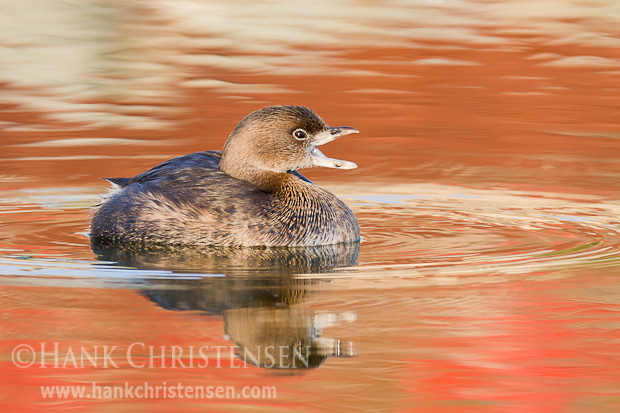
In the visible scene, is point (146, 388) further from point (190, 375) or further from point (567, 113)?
point (567, 113)

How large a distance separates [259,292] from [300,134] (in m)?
2.08

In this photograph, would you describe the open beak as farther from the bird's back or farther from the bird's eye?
the bird's back

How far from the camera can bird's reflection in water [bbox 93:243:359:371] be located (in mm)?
5656

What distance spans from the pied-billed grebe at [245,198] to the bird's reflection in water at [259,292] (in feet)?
0.41

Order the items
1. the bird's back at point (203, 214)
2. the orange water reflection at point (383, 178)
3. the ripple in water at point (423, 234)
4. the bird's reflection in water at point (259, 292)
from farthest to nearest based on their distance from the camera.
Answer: the bird's back at point (203, 214) → the ripple in water at point (423, 234) → the bird's reflection in water at point (259, 292) → the orange water reflection at point (383, 178)

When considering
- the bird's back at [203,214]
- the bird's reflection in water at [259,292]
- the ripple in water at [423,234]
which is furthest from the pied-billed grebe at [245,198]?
the ripple in water at [423,234]

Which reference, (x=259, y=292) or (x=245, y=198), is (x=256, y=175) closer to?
(x=245, y=198)

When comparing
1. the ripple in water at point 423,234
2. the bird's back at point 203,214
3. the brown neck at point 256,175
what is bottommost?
the ripple in water at point 423,234

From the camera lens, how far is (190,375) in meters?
5.29

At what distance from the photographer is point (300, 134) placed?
8547 millimetres

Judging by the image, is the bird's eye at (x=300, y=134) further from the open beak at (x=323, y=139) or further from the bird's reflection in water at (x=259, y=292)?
the bird's reflection in water at (x=259, y=292)

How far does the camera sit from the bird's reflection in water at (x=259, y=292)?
5656 millimetres

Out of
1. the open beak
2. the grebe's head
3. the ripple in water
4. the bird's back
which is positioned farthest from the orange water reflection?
the grebe's head

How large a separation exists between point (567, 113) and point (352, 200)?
5310 millimetres
